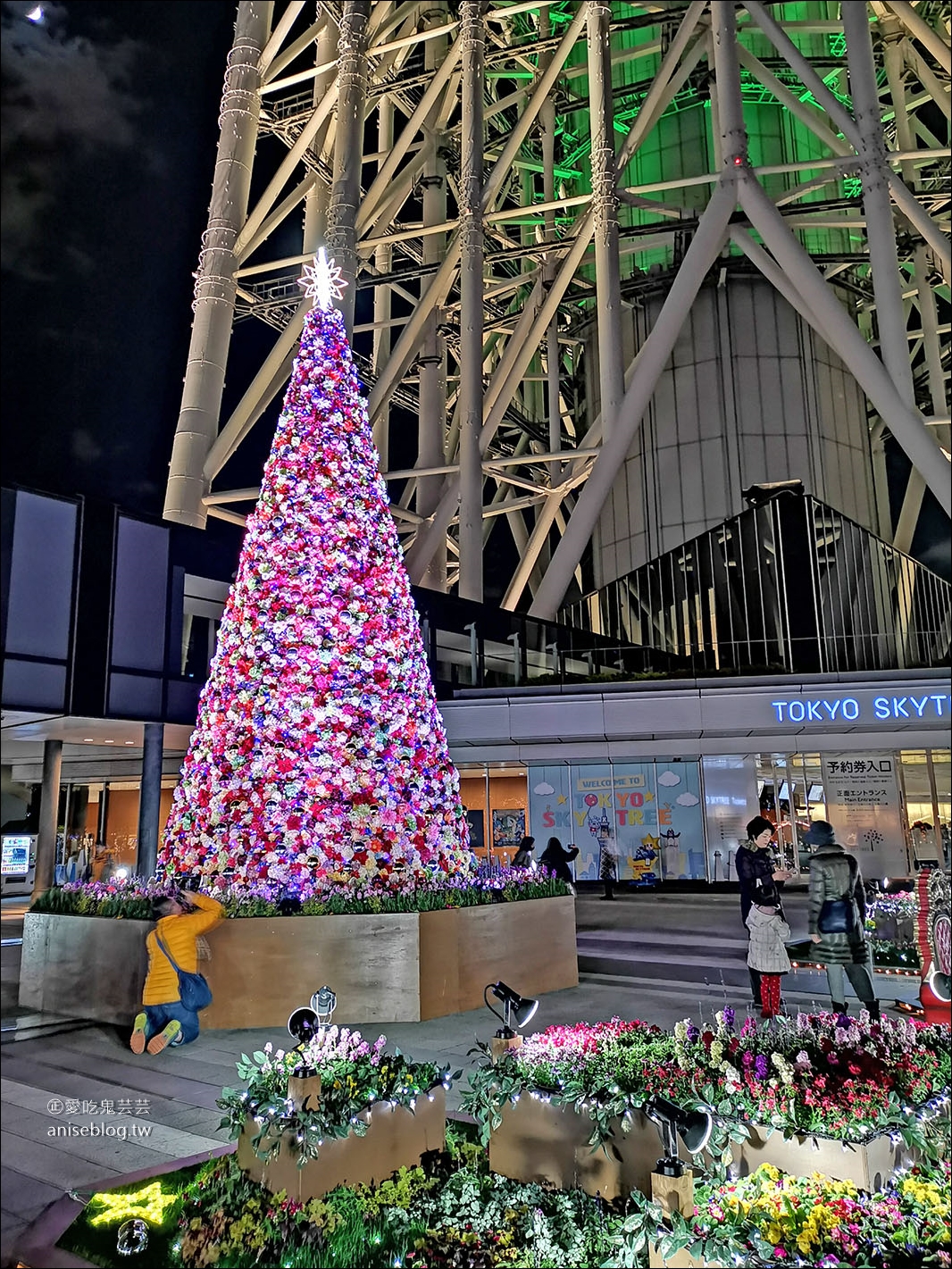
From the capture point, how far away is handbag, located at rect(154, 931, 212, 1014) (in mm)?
8251

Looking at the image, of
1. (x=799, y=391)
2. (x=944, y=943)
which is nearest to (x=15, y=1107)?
(x=944, y=943)

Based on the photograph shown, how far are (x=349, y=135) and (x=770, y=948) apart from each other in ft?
79.2

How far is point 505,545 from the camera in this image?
5144 centimetres

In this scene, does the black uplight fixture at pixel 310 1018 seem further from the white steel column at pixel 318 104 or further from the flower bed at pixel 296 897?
the white steel column at pixel 318 104

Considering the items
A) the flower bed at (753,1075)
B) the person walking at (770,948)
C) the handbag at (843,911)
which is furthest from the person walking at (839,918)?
the flower bed at (753,1075)

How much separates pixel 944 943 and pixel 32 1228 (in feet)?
14.6

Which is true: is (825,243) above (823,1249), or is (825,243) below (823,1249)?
above

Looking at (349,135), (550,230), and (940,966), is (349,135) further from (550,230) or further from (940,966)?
(940,966)

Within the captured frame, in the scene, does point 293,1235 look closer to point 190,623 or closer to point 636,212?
point 190,623

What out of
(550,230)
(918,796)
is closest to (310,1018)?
(918,796)

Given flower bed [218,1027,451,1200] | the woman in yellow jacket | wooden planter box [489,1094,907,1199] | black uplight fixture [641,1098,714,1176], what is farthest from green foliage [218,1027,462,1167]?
the woman in yellow jacket

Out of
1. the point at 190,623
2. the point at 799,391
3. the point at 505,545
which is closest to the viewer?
the point at 190,623

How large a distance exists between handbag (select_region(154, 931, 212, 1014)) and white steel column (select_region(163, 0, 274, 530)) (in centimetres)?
1600

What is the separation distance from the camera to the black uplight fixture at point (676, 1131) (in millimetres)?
4039
